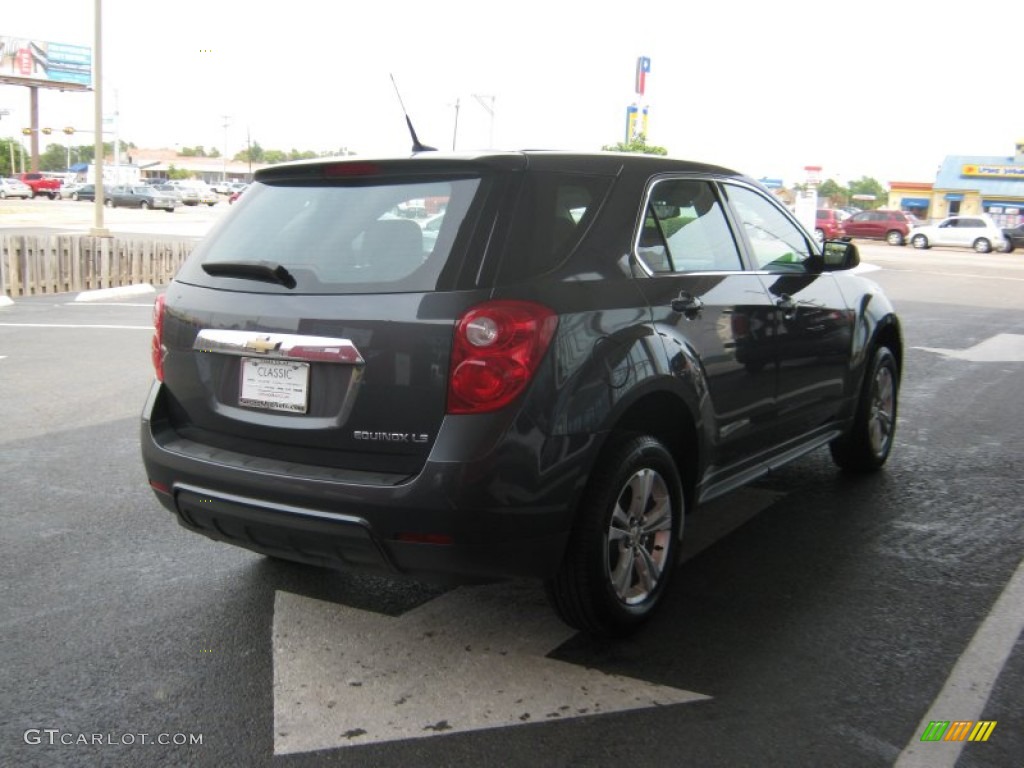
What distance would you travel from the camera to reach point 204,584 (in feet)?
13.5

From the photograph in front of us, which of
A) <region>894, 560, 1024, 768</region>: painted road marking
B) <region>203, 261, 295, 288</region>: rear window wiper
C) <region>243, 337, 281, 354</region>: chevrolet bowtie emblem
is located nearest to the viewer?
<region>894, 560, 1024, 768</region>: painted road marking

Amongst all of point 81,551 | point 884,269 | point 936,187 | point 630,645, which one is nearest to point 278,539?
point 630,645

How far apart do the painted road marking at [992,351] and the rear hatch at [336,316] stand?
9.07 meters

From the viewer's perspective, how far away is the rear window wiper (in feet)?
11.2

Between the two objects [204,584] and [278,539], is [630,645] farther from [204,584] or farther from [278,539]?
[204,584]

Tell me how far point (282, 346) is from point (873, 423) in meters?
3.87

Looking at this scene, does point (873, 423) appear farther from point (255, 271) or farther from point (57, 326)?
point (57, 326)

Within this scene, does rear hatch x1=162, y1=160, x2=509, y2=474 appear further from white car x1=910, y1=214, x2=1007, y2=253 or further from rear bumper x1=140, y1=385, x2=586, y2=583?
white car x1=910, y1=214, x2=1007, y2=253

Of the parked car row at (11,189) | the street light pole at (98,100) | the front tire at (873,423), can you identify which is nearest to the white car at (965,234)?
the street light pole at (98,100)

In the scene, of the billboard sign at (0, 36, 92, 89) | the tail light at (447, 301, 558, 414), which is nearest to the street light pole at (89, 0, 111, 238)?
the tail light at (447, 301, 558, 414)

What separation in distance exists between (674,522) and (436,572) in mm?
1091

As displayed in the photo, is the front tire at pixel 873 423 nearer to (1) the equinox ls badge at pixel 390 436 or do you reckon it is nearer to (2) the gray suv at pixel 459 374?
(2) the gray suv at pixel 459 374

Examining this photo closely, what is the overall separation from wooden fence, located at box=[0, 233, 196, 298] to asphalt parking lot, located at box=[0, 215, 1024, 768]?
1107cm

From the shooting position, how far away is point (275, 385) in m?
3.34
